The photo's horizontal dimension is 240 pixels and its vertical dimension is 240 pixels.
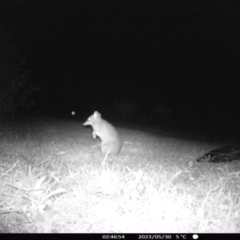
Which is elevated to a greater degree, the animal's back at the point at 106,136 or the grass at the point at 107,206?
the animal's back at the point at 106,136

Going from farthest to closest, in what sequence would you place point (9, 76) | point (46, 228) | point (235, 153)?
point (9, 76)
point (235, 153)
point (46, 228)

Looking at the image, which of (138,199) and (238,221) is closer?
(238,221)

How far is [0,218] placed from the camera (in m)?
3.89

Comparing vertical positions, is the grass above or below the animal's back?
below

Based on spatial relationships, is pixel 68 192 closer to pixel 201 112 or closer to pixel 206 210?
pixel 206 210

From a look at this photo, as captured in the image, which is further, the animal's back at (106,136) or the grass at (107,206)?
the animal's back at (106,136)

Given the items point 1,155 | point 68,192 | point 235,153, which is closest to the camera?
point 68,192

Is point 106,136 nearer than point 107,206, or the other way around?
point 107,206

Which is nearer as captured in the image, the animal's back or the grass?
the grass

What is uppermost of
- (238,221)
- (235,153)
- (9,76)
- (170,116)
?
(170,116)

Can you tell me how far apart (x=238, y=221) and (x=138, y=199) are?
1633 mm

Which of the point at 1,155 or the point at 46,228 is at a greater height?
the point at 1,155

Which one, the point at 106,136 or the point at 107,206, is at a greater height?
the point at 106,136

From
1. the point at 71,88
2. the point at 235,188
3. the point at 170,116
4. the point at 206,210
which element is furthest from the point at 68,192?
the point at 71,88
